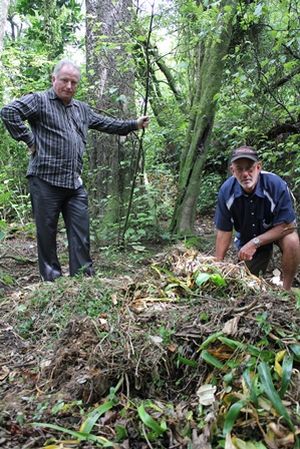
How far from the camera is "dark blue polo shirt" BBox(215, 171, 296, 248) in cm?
384

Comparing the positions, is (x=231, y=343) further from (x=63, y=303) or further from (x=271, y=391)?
(x=63, y=303)

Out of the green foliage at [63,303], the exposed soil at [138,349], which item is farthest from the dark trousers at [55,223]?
the exposed soil at [138,349]

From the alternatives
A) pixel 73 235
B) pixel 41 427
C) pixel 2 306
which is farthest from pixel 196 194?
pixel 41 427

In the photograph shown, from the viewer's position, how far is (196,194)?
18.4ft

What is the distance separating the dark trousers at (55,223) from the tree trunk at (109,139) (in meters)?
1.38

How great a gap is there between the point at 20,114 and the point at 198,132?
227 cm

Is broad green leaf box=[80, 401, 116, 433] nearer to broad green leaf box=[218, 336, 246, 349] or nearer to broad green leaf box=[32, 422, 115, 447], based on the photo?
broad green leaf box=[32, 422, 115, 447]

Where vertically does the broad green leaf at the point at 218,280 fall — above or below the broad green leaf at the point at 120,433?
above

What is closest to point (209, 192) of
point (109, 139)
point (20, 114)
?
point (109, 139)

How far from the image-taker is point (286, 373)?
6.08ft

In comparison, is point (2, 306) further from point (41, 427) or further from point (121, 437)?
point (121, 437)

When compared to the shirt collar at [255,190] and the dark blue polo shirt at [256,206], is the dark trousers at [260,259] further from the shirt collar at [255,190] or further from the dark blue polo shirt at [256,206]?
the shirt collar at [255,190]

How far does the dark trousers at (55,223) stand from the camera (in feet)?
13.6

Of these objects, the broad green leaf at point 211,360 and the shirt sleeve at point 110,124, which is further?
the shirt sleeve at point 110,124
